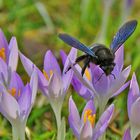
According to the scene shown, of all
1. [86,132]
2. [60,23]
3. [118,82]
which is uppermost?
[60,23]

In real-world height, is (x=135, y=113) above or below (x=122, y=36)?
below

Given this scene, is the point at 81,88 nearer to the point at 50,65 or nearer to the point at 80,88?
the point at 80,88

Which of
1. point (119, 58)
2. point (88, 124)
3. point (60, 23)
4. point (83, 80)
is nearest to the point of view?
point (88, 124)

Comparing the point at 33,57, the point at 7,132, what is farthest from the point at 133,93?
the point at 33,57

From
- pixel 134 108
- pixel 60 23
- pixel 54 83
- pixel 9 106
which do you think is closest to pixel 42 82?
pixel 54 83

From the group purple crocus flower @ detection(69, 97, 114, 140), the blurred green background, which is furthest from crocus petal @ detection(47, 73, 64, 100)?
the blurred green background

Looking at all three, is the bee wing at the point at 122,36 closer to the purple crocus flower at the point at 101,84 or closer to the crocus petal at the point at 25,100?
the purple crocus flower at the point at 101,84

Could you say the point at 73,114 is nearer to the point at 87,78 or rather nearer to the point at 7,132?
the point at 87,78
